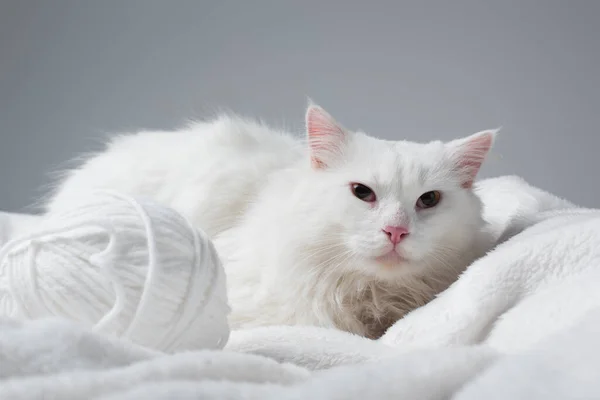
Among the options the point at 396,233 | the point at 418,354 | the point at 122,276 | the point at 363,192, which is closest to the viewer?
the point at 418,354

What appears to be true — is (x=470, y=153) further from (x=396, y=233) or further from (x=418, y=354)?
(x=418, y=354)

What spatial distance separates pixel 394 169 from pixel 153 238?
53cm

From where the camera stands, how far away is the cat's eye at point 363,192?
132 cm

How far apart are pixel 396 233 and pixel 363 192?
138mm

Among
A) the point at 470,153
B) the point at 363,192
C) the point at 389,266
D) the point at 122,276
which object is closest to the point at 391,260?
the point at 389,266

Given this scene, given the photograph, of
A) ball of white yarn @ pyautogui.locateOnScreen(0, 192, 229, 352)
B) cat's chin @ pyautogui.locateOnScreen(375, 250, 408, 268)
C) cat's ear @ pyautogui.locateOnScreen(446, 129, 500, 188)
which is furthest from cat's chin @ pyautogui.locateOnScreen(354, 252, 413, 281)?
ball of white yarn @ pyautogui.locateOnScreen(0, 192, 229, 352)

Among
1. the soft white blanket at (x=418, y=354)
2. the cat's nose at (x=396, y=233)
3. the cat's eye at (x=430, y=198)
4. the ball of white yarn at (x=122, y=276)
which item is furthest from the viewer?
the cat's eye at (x=430, y=198)

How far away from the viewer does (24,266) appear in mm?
962

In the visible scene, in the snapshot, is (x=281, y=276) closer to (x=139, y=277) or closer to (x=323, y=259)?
(x=323, y=259)

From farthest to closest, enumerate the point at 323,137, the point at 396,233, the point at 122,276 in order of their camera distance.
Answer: the point at 323,137 < the point at 396,233 < the point at 122,276

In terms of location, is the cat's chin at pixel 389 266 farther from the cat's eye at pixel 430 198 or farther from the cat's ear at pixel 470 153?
the cat's ear at pixel 470 153

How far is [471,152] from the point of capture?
141cm

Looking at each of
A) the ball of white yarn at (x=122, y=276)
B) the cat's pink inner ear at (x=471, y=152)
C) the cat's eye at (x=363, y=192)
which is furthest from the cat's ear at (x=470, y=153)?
the ball of white yarn at (x=122, y=276)

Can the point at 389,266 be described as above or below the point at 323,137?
below
